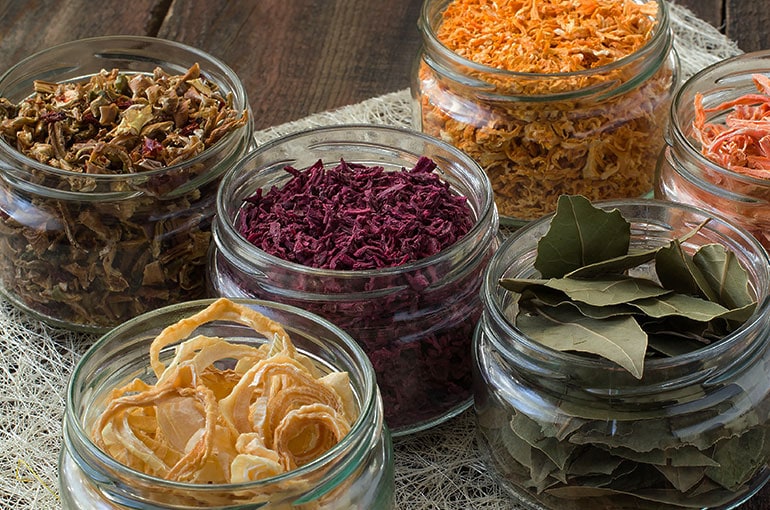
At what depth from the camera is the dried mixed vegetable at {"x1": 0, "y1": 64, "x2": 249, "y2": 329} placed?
5.54 feet

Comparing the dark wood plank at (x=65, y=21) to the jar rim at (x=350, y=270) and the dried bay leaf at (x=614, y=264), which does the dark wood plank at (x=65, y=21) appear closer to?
the jar rim at (x=350, y=270)

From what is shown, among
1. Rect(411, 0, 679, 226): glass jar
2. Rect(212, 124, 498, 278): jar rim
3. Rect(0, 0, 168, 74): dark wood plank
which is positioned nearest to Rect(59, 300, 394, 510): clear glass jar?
Rect(212, 124, 498, 278): jar rim

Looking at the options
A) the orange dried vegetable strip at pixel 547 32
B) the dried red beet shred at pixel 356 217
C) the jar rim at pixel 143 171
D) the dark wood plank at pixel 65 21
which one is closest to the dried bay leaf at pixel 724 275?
the dried red beet shred at pixel 356 217

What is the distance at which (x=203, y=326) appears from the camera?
1.42 m

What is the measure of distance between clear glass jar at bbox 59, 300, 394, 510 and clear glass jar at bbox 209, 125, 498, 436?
117 millimetres

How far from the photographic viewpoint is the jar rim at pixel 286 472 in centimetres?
114

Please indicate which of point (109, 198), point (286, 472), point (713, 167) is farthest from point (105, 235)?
point (713, 167)

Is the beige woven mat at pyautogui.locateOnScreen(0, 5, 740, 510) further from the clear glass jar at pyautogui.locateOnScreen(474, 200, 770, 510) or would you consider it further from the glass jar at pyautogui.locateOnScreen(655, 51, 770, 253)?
the glass jar at pyautogui.locateOnScreen(655, 51, 770, 253)

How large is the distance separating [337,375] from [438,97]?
75 cm

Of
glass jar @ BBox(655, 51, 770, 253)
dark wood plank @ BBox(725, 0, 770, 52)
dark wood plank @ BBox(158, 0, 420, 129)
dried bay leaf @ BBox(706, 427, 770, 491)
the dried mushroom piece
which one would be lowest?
dark wood plank @ BBox(725, 0, 770, 52)

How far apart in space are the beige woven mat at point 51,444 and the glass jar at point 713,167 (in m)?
0.46

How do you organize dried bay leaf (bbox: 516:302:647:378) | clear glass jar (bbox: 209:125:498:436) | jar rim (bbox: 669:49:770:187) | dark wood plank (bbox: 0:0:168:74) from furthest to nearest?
dark wood plank (bbox: 0:0:168:74) → jar rim (bbox: 669:49:770:187) → clear glass jar (bbox: 209:125:498:436) → dried bay leaf (bbox: 516:302:647:378)

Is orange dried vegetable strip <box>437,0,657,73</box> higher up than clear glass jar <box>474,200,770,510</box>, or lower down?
higher up

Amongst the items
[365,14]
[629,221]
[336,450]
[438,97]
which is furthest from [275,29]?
[336,450]
